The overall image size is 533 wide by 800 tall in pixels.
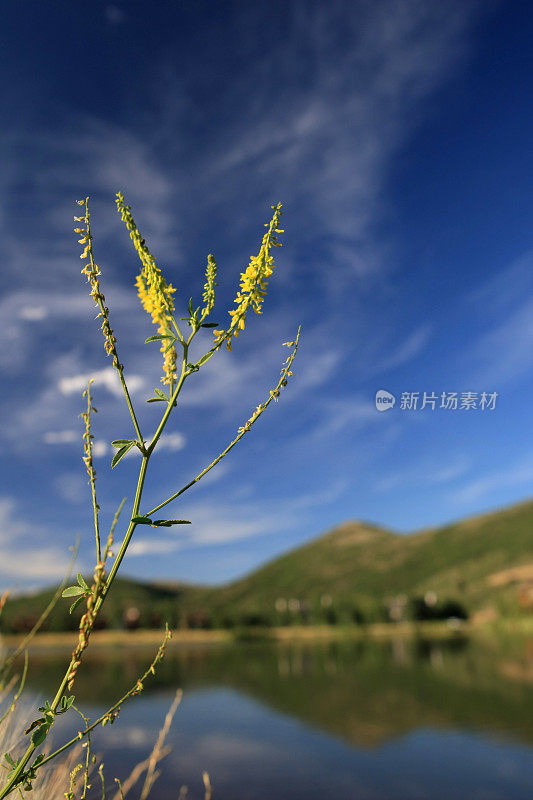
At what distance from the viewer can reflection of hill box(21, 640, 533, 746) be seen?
22372mm

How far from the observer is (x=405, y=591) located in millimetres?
159000

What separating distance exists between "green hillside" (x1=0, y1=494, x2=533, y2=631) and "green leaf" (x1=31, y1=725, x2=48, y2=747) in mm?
82053

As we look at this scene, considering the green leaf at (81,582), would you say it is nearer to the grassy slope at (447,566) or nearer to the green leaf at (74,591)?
the green leaf at (74,591)

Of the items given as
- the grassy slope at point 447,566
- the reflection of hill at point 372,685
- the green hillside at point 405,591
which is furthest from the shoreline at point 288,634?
the grassy slope at point 447,566

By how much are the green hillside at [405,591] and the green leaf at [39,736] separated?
82053 millimetres

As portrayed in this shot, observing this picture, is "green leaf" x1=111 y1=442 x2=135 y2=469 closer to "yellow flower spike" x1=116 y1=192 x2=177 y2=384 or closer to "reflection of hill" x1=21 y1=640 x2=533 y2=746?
"yellow flower spike" x1=116 y1=192 x2=177 y2=384

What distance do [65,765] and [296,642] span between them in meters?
76.8

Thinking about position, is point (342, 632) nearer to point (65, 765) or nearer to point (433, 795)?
point (433, 795)

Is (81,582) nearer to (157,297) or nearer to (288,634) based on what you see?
(157,297)

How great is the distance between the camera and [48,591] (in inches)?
7731

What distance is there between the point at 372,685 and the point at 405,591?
452 feet

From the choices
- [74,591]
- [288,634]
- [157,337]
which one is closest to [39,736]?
[74,591]

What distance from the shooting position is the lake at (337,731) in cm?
1591

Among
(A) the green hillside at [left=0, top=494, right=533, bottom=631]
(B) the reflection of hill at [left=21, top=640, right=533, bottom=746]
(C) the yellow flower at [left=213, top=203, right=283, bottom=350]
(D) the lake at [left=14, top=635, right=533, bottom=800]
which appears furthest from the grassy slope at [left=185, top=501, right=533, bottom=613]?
(C) the yellow flower at [left=213, top=203, right=283, bottom=350]
